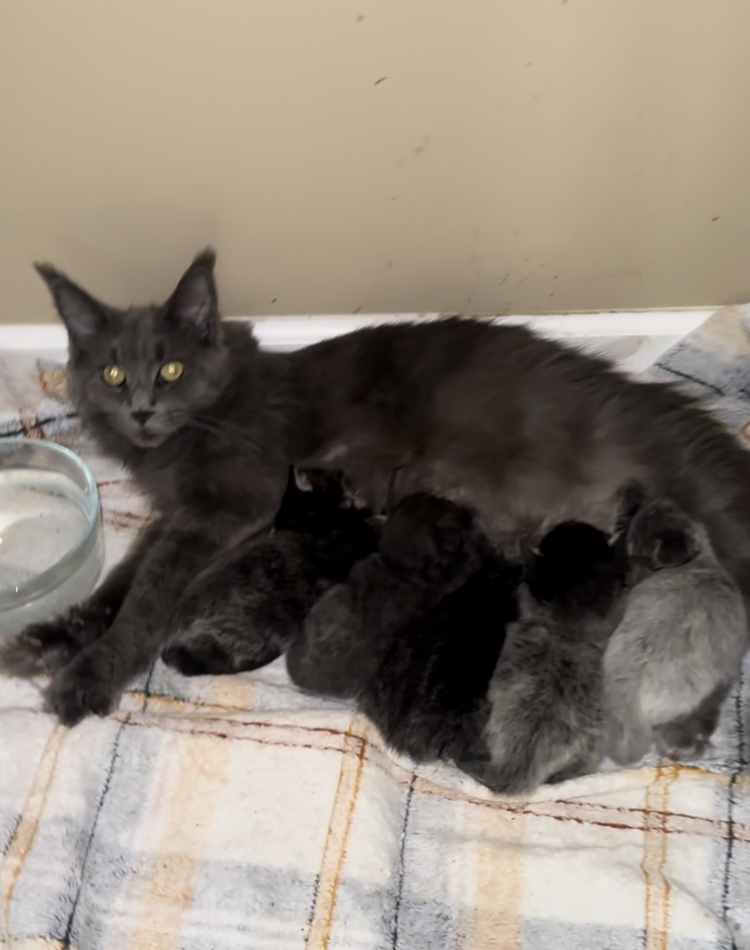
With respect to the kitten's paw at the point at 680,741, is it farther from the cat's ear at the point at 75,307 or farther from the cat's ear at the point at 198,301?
the cat's ear at the point at 75,307

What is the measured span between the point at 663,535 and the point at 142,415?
0.88 metres

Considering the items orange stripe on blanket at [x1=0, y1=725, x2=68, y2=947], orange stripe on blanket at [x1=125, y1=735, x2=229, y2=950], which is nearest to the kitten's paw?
orange stripe on blanket at [x1=125, y1=735, x2=229, y2=950]

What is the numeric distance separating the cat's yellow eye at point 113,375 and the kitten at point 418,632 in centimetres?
53

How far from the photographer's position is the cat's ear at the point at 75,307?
1.55 metres

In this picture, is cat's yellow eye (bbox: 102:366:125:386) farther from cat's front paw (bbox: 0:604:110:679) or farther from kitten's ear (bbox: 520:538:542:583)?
kitten's ear (bbox: 520:538:542:583)

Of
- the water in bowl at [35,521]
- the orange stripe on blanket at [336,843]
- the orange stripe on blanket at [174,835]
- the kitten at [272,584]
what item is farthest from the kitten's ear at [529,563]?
the water in bowl at [35,521]

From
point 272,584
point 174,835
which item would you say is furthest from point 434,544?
point 174,835

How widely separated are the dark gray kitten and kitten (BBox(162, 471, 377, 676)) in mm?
83

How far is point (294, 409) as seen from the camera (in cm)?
170

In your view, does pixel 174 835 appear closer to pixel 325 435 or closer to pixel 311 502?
pixel 311 502

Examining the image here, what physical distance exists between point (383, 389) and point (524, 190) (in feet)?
1.44

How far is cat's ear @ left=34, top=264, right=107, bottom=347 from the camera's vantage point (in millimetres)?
1554

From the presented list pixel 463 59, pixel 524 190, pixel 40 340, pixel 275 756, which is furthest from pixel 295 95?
pixel 275 756

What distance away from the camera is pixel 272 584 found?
57.4 inches
